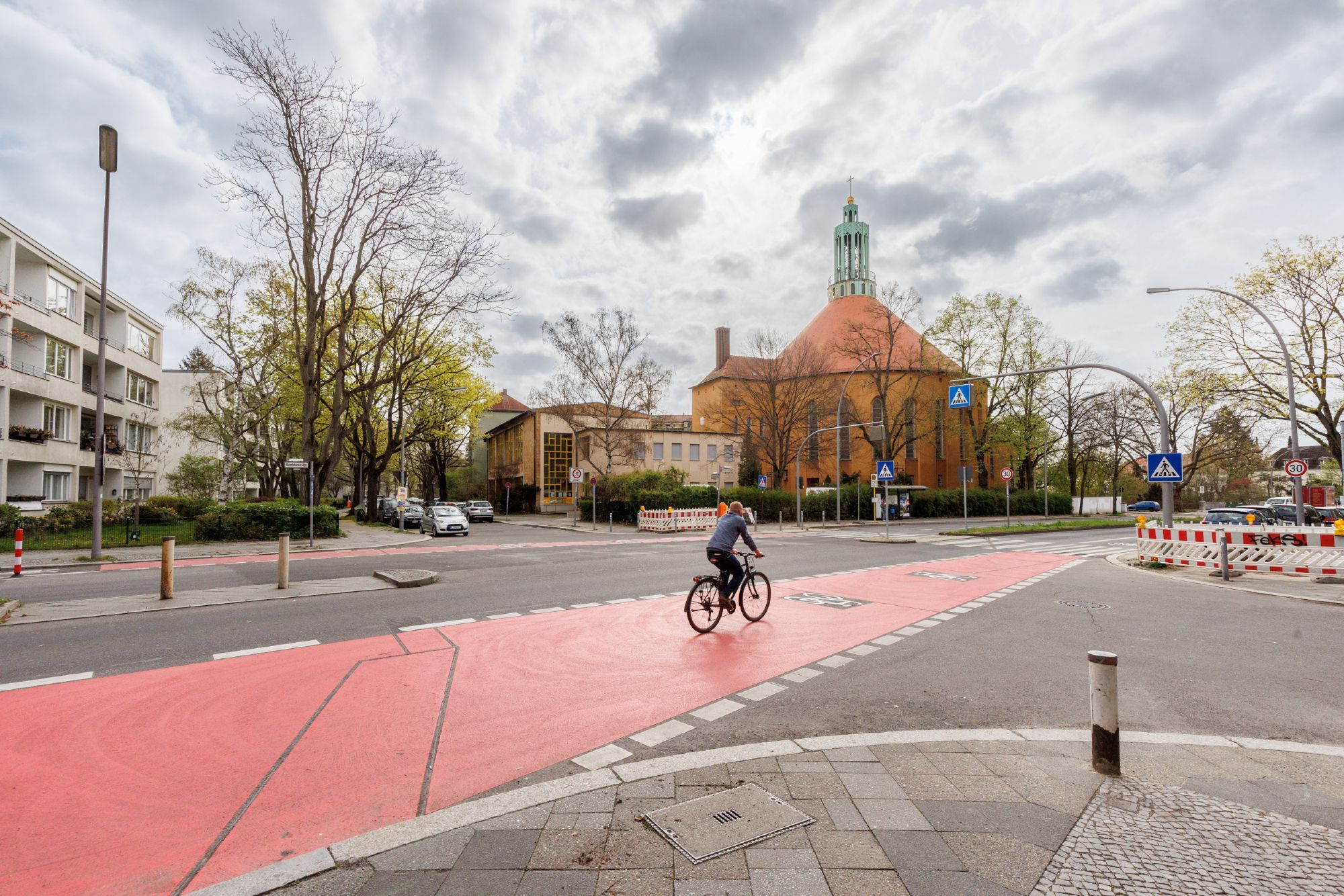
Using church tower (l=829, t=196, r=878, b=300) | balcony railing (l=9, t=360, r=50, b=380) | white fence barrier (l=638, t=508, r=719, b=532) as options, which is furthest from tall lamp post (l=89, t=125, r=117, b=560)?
church tower (l=829, t=196, r=878, b=300)

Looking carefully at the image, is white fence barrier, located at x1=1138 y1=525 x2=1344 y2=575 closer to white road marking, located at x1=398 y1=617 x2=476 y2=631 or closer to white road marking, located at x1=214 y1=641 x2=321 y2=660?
white road marking, located at x1=398 y1=617 x2=476 y2=631

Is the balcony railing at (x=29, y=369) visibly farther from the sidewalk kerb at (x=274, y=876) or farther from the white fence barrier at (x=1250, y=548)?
the white fence barrier at (x=1250, y=548)

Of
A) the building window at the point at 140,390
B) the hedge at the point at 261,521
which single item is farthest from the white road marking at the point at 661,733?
the building window at the point at 140,390

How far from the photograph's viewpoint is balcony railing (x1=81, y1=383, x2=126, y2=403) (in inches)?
1286

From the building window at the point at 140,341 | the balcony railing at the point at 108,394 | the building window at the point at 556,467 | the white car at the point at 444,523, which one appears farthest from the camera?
the building window at the point at 556,467

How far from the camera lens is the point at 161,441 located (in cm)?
4691

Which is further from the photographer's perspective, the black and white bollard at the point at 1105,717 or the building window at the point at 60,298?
the building window at the point at 60,298

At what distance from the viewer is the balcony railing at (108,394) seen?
107ft

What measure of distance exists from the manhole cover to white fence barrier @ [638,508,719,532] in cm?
2961

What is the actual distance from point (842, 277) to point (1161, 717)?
72.2 m

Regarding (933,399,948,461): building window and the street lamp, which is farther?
(933,399,948,461): building window

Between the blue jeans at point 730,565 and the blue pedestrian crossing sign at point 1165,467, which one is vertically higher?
the blue pedestrian crossing sign at point 1165,467

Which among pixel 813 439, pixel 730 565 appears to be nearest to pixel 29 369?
pixel 730 565

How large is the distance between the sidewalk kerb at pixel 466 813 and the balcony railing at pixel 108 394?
38947 mm
